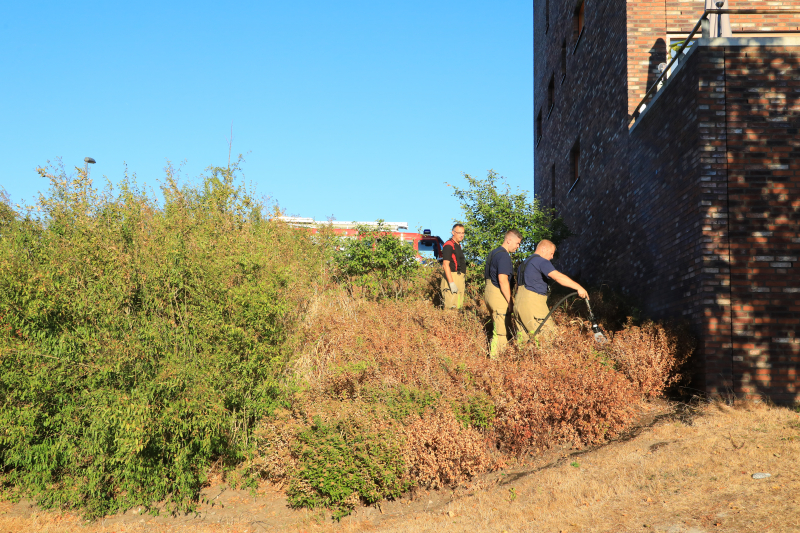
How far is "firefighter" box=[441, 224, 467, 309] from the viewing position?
9.85m

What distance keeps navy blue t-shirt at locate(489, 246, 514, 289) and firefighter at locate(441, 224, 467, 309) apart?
136 centimetres

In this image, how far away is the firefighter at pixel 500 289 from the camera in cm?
820

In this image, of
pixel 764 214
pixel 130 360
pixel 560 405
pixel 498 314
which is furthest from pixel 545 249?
pixel 130 360

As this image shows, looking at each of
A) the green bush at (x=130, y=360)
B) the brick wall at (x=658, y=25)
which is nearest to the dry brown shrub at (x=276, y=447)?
the green bush at (x=130, y=360)

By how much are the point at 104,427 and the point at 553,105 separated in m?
15.9

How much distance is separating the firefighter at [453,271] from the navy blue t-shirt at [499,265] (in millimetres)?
1362

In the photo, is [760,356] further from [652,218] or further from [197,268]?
[197,268]

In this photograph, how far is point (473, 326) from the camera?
928 centimetres

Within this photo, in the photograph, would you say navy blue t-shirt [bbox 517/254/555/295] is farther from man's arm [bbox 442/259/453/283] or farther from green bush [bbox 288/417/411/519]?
green bush [bbox 288/417/411/519]

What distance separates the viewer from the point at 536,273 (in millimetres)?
8016

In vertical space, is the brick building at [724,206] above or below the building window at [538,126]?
below

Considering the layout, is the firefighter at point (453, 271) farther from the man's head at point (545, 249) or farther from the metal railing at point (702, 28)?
the metal railing at point (702, 28)

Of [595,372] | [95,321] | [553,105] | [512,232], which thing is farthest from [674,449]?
[553,105]

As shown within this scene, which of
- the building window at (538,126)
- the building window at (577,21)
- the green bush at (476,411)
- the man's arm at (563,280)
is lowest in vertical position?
the green bush at (476,411)
